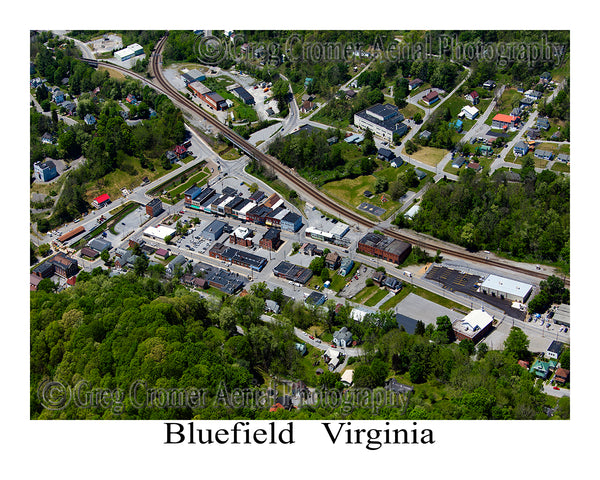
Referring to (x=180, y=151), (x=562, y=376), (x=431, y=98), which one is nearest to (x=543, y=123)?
(x=431, y=98)

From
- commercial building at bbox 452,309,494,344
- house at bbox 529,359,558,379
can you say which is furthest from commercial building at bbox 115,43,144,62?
house at bbox 529,359,558,379

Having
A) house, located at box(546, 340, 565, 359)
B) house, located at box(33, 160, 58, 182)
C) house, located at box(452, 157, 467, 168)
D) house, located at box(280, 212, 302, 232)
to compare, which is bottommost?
house, located at box(546, 340, 565, 359)

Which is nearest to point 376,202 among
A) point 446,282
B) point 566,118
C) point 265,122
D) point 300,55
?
point 446,282

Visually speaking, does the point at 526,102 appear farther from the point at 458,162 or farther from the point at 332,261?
the point at 332,261

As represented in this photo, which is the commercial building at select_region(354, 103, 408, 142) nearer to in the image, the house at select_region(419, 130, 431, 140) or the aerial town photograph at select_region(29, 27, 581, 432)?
the aerial town photograph at select_region(29, 27, 581, 432)

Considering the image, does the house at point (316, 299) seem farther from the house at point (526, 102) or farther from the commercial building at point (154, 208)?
the house at point (526, 102)
